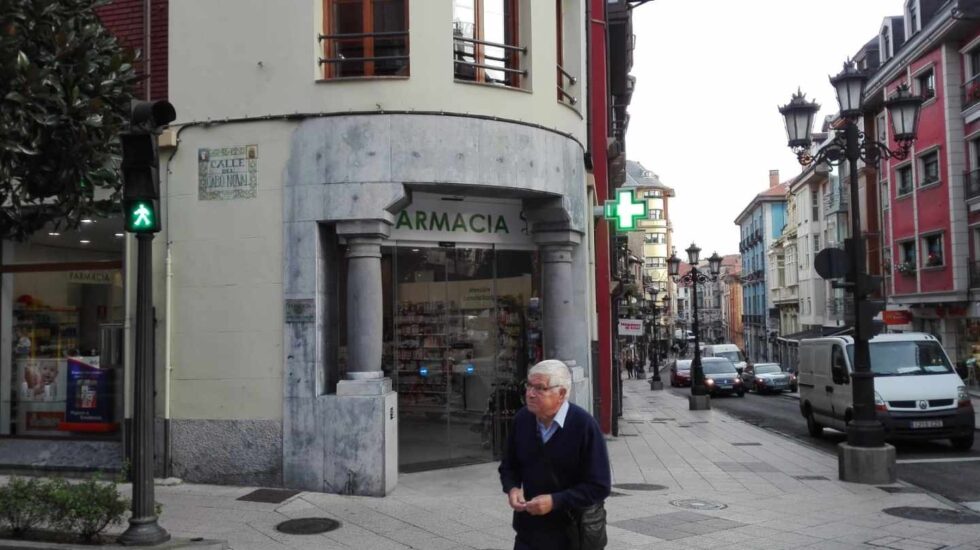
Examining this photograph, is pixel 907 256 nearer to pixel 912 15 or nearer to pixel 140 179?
pixel 912 15

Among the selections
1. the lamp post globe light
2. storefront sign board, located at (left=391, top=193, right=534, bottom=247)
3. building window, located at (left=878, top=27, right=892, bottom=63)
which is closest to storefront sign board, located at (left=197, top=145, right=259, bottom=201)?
storefront sign board, located at (left=391, top=193, right=534, bottom=247)

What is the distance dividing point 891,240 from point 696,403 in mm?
20042

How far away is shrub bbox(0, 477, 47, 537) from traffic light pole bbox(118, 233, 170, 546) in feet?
2.61

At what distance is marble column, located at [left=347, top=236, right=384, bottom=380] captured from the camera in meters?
10.0

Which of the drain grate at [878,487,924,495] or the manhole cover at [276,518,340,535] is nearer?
the manhole cover at [276,518,340,535]

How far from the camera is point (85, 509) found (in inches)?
263

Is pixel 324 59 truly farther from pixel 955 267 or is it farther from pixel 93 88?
pixel 955 267

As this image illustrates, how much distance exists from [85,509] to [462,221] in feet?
21.5

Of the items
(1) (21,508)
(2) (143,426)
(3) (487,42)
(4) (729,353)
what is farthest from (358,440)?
(4) (729,353)

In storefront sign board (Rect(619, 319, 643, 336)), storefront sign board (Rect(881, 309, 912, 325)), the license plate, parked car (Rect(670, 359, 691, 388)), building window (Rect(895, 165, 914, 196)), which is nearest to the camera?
the license plate

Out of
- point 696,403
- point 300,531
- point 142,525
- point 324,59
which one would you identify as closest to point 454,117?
point 324,59

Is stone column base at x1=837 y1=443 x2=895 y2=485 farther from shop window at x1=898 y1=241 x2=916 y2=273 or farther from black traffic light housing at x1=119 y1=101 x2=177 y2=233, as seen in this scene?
shop window at x1=898 y1=241 x2=916 y2=273

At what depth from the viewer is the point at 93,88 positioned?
24.2 feet

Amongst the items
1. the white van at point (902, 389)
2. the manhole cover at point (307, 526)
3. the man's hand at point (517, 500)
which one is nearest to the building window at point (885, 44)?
the white van at point (902, 389)
